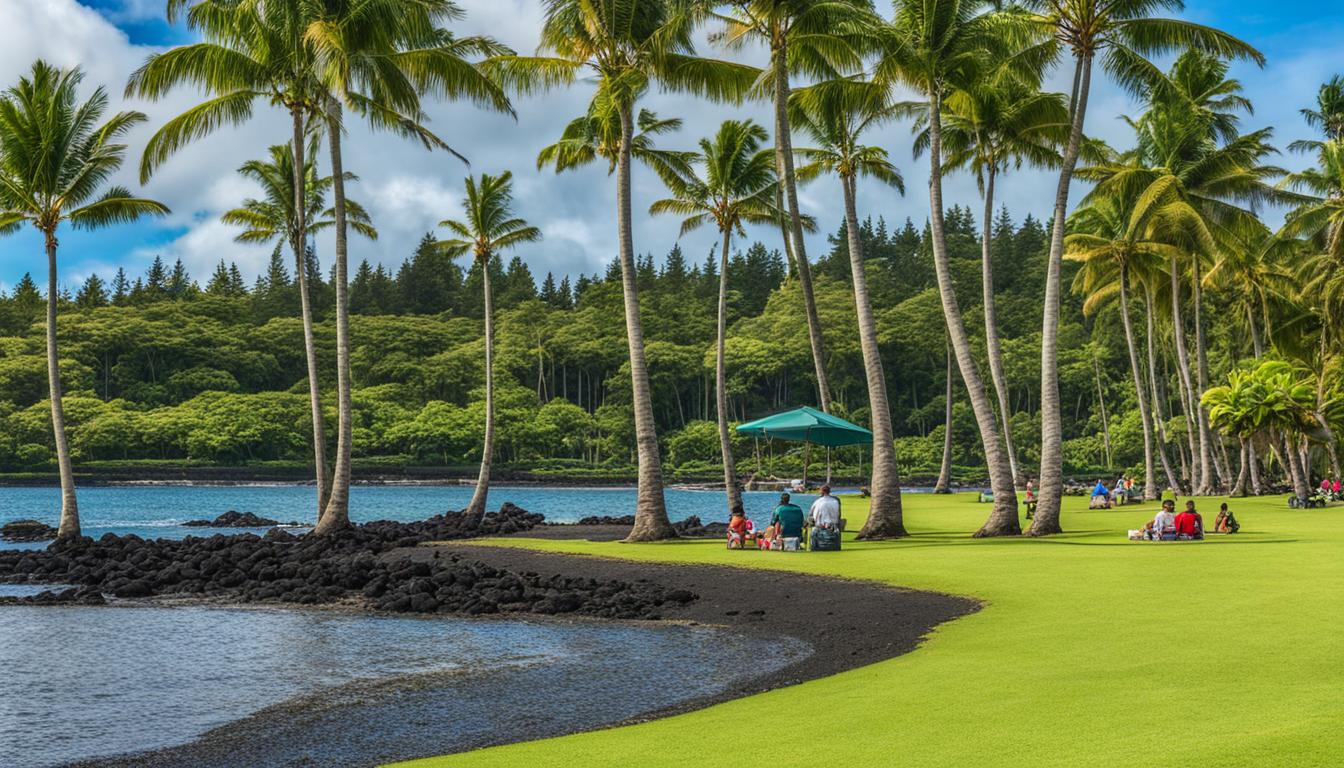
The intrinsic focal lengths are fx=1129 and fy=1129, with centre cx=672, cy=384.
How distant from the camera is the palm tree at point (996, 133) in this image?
29281 mm

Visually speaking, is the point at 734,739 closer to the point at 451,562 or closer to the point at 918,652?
the point at 918,652

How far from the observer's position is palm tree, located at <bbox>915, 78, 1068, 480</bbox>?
2928cm

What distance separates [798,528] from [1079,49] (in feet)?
41.4

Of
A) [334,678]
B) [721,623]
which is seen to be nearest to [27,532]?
[334,678]

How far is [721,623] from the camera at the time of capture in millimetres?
15375

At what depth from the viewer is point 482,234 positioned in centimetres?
3975

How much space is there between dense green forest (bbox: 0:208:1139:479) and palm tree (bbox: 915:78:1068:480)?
173 feet

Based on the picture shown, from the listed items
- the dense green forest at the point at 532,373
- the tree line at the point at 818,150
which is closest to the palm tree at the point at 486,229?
the tree line at the point at 818,150

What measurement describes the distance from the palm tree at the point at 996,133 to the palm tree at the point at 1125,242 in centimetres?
902

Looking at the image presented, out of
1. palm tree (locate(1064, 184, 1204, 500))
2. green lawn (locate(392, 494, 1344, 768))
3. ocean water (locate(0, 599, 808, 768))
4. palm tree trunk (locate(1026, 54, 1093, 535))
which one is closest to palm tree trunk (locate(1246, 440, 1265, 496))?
palm tree (locate(1064, 184, 1204, 500))

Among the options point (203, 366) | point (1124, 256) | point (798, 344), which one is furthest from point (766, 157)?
point (203, 366)

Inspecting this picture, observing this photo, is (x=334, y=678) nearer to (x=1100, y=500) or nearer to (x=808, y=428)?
(x=808, y=428)

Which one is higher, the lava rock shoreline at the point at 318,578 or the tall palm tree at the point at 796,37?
the tall palm tree at the point at 796,37

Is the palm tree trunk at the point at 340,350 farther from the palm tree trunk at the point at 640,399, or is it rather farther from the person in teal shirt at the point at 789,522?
the person in teal shirt at the point at 789,522
